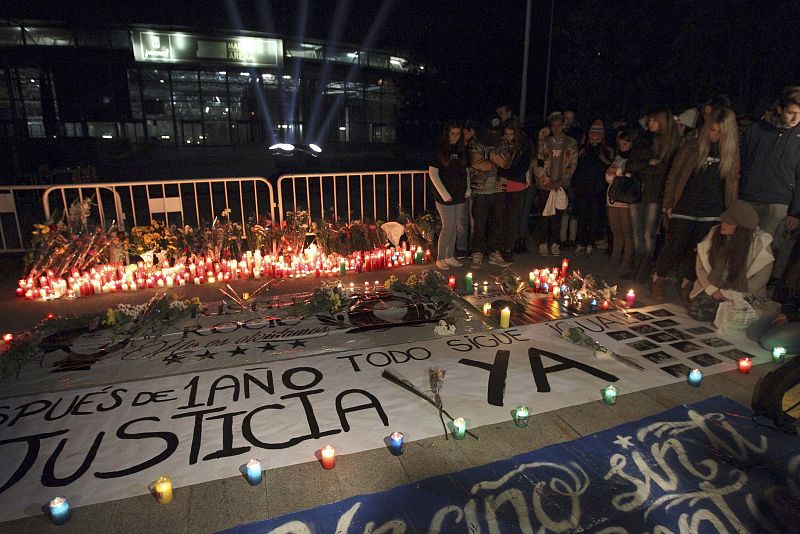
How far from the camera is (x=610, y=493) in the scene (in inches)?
103

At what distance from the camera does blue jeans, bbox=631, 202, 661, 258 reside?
236 inches

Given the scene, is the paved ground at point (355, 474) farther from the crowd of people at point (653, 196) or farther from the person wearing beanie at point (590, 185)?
the person wearing beanie at point (590, 185)

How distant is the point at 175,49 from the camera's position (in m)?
23.6

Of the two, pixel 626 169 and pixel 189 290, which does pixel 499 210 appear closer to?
pixel 626 169

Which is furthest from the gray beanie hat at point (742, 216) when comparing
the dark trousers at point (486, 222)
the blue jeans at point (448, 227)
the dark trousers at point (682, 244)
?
the blue jeans at point (448, 227)

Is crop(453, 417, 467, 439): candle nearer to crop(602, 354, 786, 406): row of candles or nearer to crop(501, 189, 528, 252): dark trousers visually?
crop(602, 354, 786, 406): row of candles

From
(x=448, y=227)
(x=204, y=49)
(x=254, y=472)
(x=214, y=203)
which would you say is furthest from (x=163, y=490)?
(x=204, y=49)

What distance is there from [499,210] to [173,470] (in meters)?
5.27

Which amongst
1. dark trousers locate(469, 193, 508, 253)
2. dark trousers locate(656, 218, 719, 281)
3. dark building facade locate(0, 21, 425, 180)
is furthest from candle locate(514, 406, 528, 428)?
dark building facade locate(0, 21, 425, 180)

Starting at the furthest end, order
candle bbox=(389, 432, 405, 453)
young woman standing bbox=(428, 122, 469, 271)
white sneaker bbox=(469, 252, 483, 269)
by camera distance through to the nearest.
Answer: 1. white sneaker bbox=(469, 252, 483, 269)
2. young woman standing bbox=(428, 122, 469, 271)
3. candle bbox=(389, 432, 405, 453)

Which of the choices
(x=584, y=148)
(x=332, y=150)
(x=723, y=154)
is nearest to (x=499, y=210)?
(x=584, y=148)

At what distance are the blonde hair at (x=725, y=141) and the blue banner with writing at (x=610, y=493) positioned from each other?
9.24ft

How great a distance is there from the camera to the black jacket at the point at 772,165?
4.77 m

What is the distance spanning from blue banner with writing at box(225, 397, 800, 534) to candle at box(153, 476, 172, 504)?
444mm
